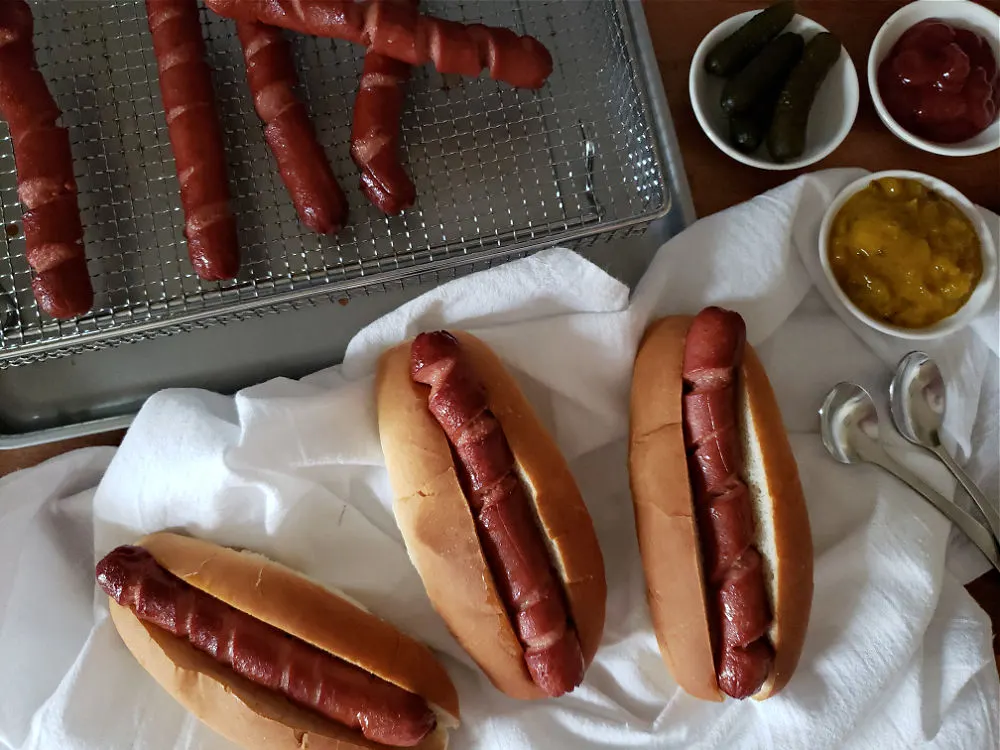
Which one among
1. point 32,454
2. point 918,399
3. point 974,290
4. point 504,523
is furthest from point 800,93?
point 32,454

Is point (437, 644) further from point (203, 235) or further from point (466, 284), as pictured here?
point (203, 235)

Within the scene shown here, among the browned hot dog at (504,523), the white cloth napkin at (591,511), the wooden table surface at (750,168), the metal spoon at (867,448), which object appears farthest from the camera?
the wooden table surface at (750,168)

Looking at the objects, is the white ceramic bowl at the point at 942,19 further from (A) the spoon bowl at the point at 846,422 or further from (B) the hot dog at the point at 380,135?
A: (B) the hot dog at the point at 380,135

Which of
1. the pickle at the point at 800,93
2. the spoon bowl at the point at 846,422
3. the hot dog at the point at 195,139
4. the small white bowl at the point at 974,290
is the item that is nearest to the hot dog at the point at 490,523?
the hot dog at the point at 195,139

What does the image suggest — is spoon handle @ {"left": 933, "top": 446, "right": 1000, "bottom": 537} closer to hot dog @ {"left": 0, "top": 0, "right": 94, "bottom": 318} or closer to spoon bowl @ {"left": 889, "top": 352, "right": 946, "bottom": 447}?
spoon bowl @ {"left": 889, "top": 352, "right": 946, "bottom": 447}

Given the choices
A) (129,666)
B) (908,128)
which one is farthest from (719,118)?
(129,666)

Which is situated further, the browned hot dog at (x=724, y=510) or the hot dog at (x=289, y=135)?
the hot dog at (x=289, y=135)

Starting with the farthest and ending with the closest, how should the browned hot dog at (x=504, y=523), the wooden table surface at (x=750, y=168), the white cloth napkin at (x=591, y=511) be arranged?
the wooden table surface at (x=750, y=168) < the white cloth napkin at (x=591, y=511) < the browned hot dog at (x=504, y=523)

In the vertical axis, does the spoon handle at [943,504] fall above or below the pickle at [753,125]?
below
